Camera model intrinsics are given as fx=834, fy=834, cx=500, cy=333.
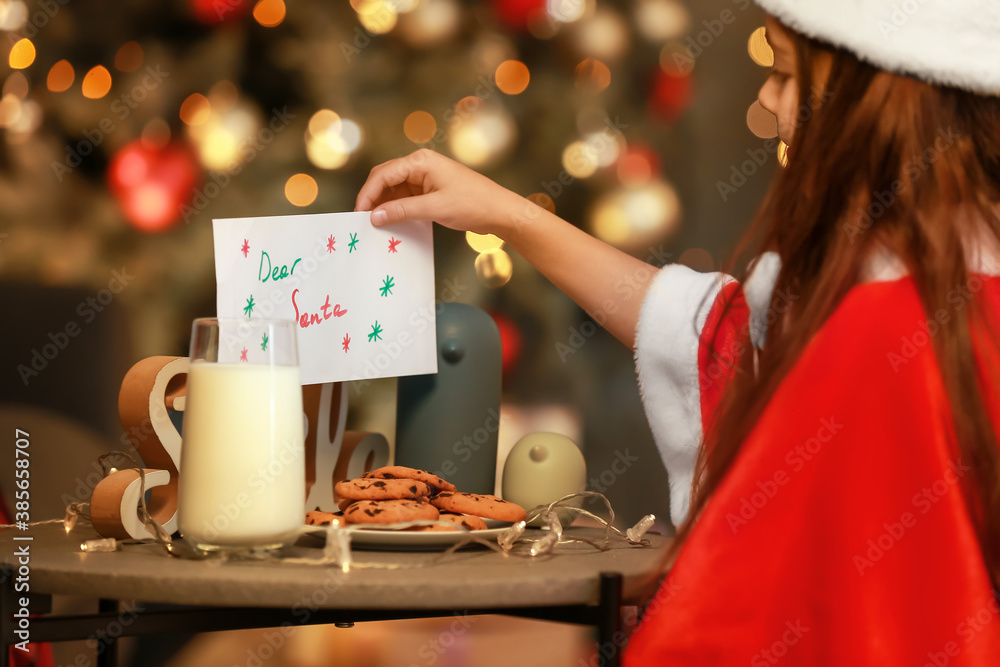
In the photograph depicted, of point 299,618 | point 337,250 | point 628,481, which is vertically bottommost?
point 628,481

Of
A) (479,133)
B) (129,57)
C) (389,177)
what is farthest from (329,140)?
(389,177)

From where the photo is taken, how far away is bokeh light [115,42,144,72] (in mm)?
1775

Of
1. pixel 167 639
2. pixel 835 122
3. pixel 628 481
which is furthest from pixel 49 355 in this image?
pixel 835 122

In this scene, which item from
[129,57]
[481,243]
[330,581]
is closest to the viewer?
[330,581]

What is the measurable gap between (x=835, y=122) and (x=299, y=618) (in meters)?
0.60

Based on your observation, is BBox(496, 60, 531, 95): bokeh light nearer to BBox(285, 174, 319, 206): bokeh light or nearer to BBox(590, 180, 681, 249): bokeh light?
BBox(590, 180, 681, 249): bokeh light

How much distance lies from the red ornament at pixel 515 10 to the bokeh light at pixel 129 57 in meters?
0.79

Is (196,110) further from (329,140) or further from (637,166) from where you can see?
(637,166)

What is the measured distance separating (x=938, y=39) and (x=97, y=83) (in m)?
1.64

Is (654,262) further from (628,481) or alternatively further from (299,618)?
(299,618)

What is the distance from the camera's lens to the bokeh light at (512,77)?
1.93 metres

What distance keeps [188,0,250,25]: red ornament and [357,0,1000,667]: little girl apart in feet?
4.57

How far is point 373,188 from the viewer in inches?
37.4

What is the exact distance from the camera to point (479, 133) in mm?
1914
